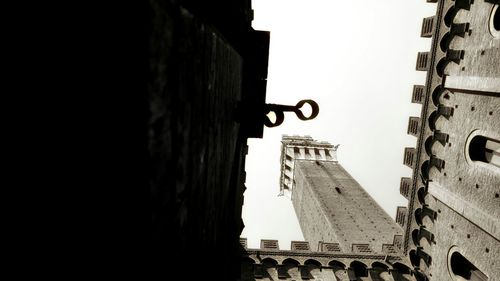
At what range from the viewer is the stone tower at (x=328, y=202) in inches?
930

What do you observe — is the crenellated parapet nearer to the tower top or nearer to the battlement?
the battlement

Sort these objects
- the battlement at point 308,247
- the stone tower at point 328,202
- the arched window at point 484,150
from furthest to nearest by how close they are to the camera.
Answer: the stone tower at point 328,202
the battlement at point 308,247
the arched window at point 484,150

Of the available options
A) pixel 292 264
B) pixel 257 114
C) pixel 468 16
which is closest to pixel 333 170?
pixel 292 264

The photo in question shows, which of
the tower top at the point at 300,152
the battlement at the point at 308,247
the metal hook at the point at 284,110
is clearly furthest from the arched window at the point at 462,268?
the tower top at the point at 300,152

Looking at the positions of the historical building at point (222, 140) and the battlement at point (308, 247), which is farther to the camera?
the battlement at point (308, 247)

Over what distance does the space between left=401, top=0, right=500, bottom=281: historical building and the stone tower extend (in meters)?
4.68

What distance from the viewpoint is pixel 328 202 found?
94.2 ft

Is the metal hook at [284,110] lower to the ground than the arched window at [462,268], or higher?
higher

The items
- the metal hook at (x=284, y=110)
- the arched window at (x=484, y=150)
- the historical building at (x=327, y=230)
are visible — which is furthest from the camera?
the historical building at (x=327, y=230)

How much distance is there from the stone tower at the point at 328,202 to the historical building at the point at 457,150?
4.68 meters

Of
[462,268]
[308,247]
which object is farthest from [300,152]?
[462,268]

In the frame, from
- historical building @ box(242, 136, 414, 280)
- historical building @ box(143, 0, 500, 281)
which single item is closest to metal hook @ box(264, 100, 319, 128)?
historical building @ box(143, 0, 500, 281)

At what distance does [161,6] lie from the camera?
0.94 metres

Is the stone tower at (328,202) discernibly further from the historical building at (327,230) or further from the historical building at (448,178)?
the historical building at (448,178)
